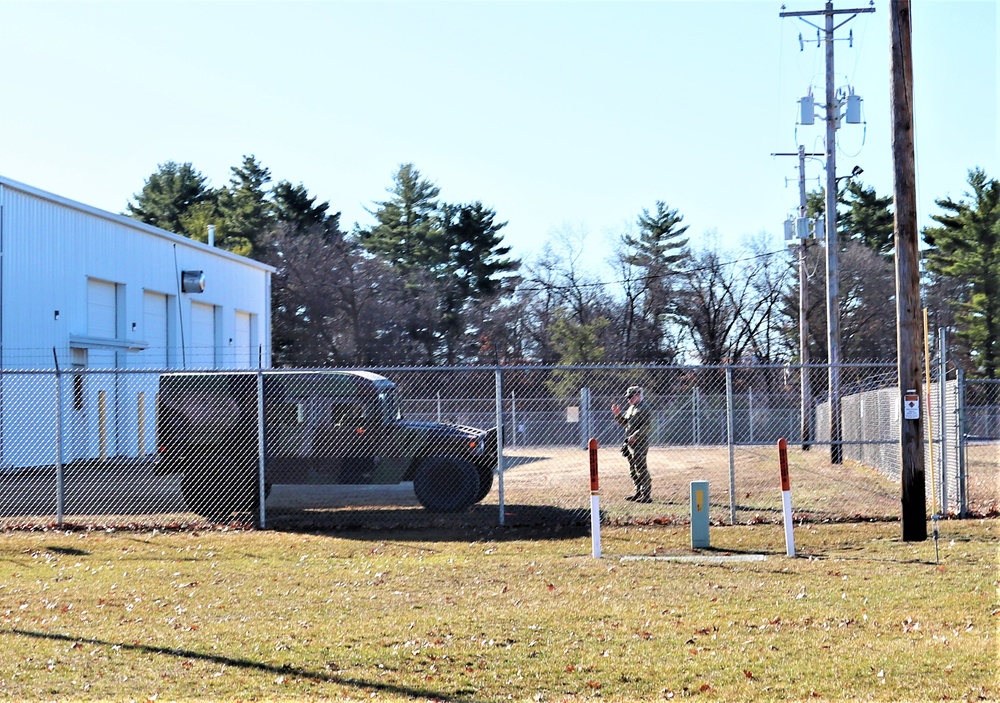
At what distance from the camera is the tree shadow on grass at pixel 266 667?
22.0 feet

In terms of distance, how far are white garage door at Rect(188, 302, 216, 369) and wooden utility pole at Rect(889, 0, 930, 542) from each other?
2384 cm

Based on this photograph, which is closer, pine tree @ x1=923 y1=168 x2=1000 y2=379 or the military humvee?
the military humvee

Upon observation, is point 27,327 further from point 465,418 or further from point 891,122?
point 891,122

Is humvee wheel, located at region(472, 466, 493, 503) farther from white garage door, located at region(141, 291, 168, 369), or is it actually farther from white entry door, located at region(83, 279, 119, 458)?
white garage door, located at region(141, 291, 168, 369)

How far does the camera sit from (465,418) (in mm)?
28812

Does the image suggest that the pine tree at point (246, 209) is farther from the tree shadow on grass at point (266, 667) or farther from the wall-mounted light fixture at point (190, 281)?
the tree shadow on grass at point (266, 667)

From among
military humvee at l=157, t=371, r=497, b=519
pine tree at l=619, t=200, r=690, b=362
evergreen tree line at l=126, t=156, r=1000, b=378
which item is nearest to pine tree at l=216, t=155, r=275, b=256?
evergreen tree line at l=126, t=156, r=1000, b=378

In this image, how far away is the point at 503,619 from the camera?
28.8 ft

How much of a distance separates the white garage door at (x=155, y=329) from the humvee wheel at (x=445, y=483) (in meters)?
16.8

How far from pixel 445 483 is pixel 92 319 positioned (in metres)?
15.1

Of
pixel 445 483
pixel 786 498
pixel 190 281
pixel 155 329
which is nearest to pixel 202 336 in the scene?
pixel 190 281

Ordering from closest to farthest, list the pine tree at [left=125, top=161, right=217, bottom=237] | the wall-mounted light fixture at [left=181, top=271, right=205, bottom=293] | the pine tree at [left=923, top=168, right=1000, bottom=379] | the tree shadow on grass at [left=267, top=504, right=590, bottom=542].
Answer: the tree shadow on grass at [left=267, top=504, right=590, bottom=542] → the wall-mounted light fixture at [left=181, top=271, right=205, bottom=293] → the pine tree at [left=923, top=168, right=1000, bottom=379] → the pine tree at [left=125, top=161, right=217, bottom=237]

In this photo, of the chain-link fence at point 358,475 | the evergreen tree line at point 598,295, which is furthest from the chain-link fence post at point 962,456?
the evergreen tree line at point 598,295

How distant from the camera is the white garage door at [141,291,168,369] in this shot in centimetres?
3030
